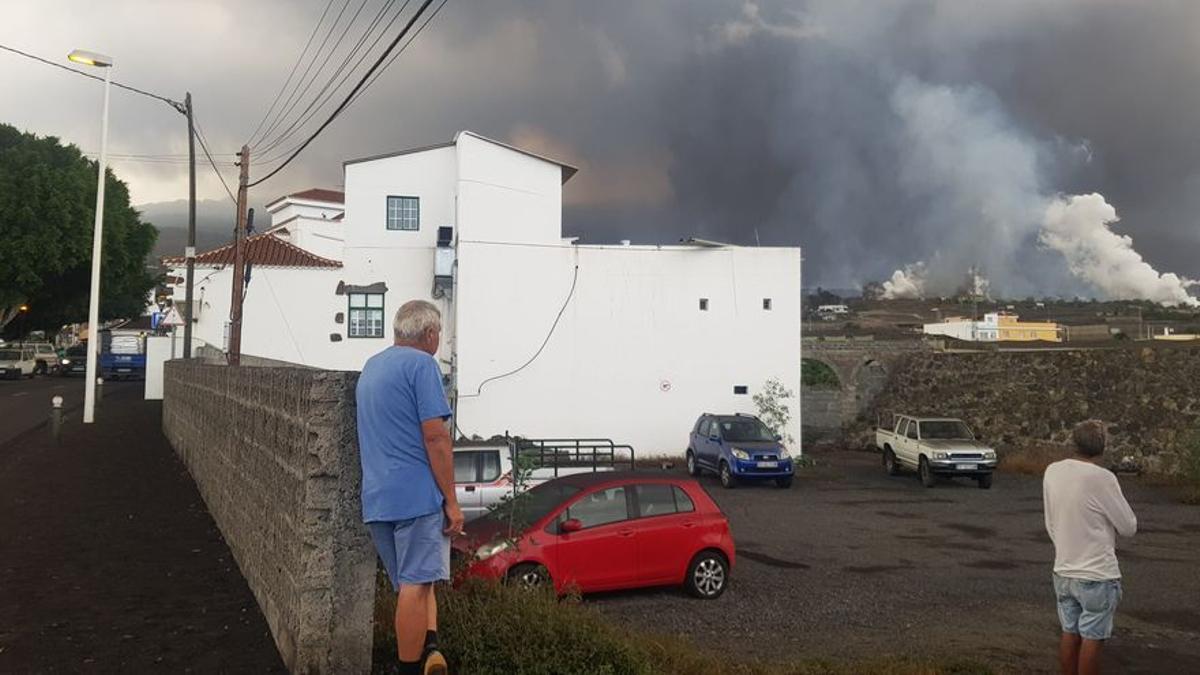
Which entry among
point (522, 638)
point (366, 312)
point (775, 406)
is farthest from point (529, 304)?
point (522, 638)

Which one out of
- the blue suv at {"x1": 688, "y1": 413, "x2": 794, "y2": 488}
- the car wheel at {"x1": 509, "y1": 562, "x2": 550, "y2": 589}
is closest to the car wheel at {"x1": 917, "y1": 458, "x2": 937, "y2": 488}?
the blue suv at {"x1": 688, "y1": 413, "x2": 794, "y2": 488}

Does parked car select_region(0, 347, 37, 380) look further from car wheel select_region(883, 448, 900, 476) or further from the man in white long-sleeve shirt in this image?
the man in white long-sleeve shirt

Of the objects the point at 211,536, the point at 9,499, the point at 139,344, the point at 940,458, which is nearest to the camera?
the point at 211,536

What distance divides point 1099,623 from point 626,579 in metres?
5.53

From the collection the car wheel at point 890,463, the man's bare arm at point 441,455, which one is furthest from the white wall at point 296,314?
the man's bare arm at point 441,455

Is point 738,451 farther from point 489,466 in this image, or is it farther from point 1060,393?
point 1060,393

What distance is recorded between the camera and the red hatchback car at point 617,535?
9.46 m

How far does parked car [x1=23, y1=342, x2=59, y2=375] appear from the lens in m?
53.0

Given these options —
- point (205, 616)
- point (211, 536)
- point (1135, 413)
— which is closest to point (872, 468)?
point (1135, 413)

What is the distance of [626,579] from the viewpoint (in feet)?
33.1

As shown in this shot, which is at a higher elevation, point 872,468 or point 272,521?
point 272,521

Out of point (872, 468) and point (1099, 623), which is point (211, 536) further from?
point (872, 468)

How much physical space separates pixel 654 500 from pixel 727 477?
12389mm

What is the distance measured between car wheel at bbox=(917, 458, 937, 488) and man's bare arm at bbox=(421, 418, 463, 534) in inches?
840
